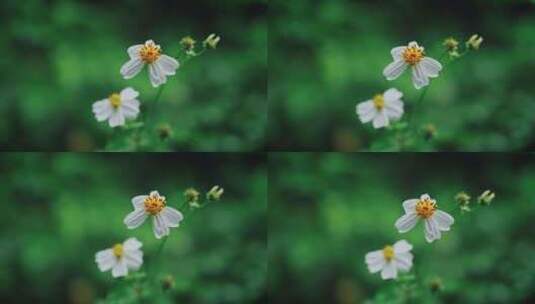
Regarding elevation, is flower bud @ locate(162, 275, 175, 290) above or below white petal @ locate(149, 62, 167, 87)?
below

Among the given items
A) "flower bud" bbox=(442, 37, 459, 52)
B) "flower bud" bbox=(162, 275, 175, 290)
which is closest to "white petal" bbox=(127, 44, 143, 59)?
"flower bud" bbox=(162, 275, 175, 290)

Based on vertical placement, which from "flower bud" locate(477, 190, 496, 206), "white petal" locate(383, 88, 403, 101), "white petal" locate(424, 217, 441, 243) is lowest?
"white petal" locate(424, 217, 441, 243)

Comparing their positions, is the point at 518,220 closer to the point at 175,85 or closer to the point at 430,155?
the point at 430,155

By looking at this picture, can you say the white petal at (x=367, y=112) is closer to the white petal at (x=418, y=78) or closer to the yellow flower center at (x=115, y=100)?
the white petal at (x=418, y=78)

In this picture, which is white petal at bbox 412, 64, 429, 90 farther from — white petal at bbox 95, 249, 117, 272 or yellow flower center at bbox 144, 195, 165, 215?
white petal at bbox 95, 249, 117, 272

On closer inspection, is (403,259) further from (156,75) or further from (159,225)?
(156,75)

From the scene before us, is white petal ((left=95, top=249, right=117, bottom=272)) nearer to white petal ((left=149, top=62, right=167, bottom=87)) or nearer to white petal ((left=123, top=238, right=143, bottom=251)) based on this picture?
white petal ((left=123, top=238, right=143, bottom=251))
